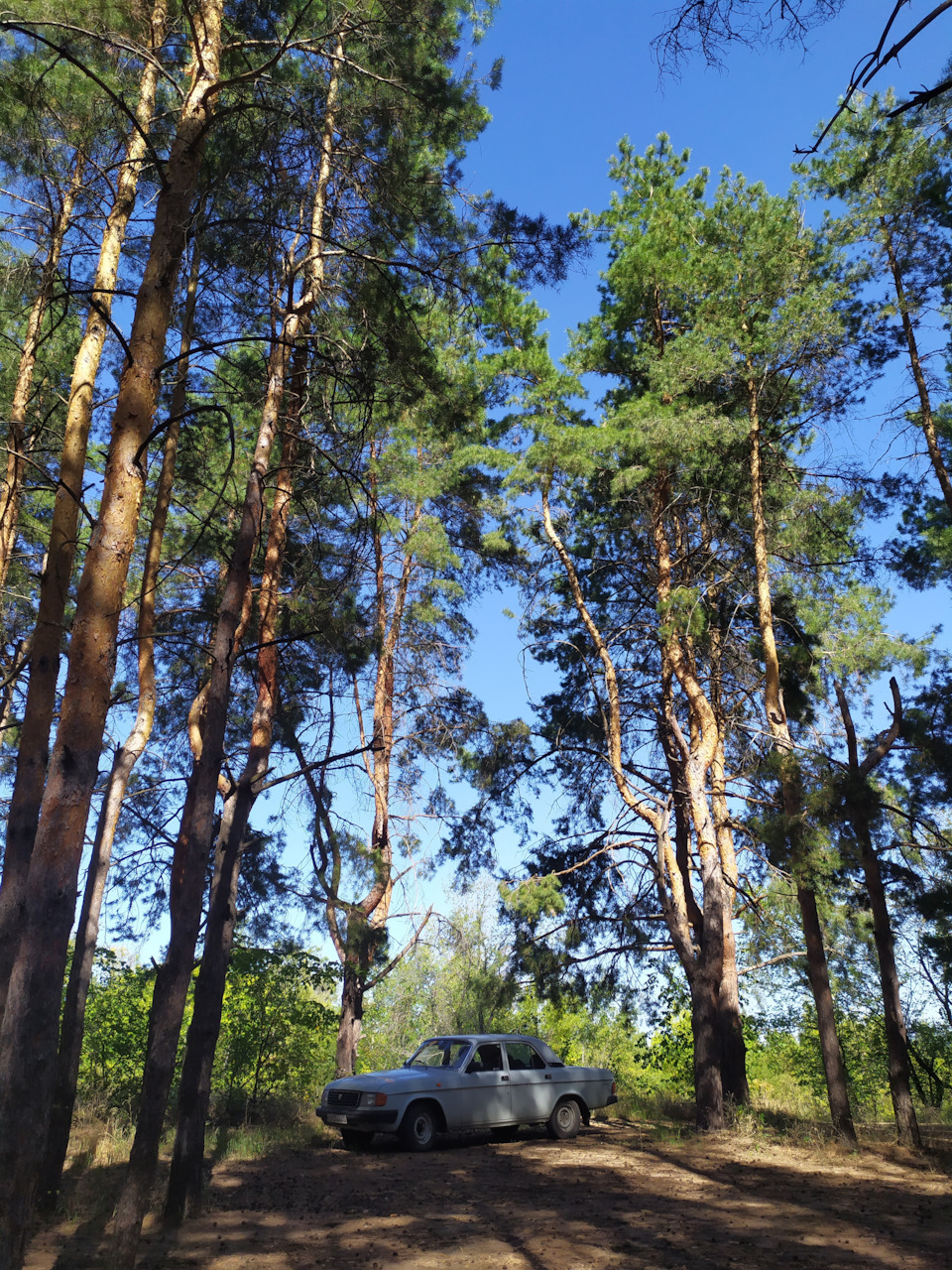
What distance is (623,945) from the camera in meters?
16.2

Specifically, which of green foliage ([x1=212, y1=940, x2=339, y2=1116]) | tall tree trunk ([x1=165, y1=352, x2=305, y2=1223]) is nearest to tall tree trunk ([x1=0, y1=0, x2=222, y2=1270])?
tall tree trunk ([x1=165, y1=352, x2=305, y2=1223])

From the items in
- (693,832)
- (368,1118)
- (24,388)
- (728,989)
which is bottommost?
(368,1118)

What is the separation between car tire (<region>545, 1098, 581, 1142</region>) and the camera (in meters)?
12.4

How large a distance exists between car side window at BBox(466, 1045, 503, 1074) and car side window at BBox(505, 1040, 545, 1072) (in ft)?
0.54

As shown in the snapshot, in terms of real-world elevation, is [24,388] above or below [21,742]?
above

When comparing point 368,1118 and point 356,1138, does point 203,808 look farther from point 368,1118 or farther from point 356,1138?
point 356,1138

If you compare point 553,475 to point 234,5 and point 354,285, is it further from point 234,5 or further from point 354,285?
point 234,5

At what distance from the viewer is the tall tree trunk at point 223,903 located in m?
7.29

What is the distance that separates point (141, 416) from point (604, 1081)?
11917 millimetres

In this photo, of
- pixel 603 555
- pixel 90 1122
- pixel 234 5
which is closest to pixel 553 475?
pixel 603 555

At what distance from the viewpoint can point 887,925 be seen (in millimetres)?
12078

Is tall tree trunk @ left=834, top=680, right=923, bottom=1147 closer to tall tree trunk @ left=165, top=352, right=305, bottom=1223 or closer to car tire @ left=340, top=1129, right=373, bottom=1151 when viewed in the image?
car tire @ left=340, top=1129, right=373, bottom=1151

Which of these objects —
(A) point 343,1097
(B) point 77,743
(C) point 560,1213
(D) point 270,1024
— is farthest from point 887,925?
(D) point 270,1024

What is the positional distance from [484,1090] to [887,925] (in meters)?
6.17
